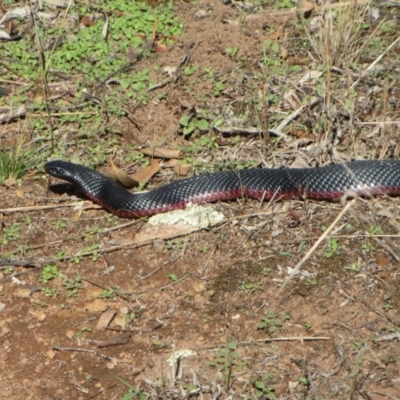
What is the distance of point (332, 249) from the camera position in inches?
211

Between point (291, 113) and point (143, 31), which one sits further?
point (143, 31)

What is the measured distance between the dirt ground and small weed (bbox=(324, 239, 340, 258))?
13 millimetres

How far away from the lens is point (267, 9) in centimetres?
798

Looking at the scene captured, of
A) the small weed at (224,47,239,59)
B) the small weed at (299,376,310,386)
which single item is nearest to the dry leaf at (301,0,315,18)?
the small weed at (224,47,239,59)

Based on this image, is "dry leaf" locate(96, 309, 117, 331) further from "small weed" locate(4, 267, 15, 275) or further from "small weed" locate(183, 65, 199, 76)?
"small weed" locate(183, 65, 199, 76)

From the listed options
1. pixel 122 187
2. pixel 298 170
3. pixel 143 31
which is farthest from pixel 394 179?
pixel 143 31

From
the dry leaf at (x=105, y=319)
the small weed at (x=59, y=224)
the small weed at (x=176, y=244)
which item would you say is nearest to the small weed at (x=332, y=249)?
the small weed at (x=176, y=244)

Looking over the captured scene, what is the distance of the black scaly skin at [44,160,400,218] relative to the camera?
5844mm

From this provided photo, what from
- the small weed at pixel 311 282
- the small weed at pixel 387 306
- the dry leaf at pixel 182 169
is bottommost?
the dry leaf at pixel 182 169

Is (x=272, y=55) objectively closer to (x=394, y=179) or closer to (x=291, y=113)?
(x=291, y=113)

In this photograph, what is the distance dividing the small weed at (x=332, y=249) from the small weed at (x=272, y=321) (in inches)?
26.7

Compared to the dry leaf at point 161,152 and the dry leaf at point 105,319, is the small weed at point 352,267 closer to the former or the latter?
the dry leaf at point 105,319

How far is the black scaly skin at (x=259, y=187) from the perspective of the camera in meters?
5.84

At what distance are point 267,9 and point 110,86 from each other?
181 centimetres
